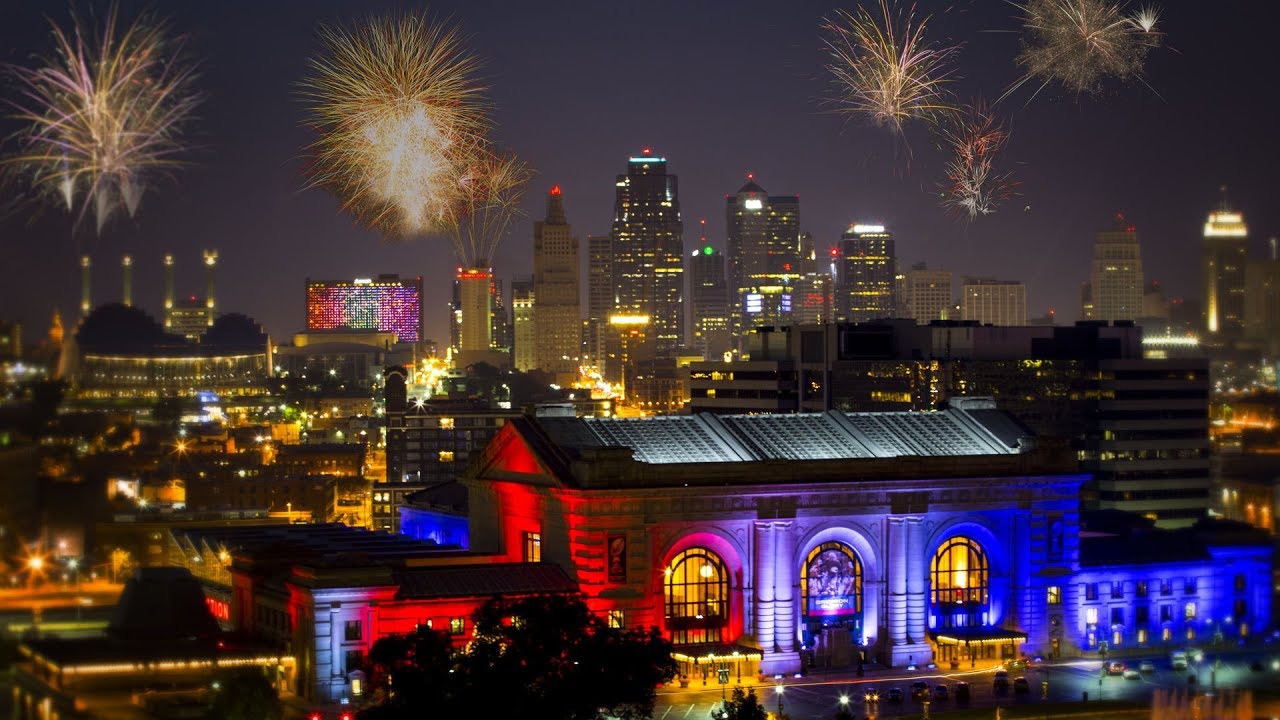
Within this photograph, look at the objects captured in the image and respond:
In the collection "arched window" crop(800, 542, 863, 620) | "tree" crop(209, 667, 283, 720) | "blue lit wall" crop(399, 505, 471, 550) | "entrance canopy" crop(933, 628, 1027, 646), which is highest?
"blue lit wall" crop(399, 505, 471, 550)

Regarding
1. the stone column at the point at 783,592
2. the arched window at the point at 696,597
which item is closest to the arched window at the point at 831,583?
the stone column at the point at 783,592

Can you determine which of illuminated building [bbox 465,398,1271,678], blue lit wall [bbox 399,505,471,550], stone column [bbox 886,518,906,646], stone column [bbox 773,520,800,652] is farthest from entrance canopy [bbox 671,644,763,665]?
blue lit wall [bbox 399,505,471,550]

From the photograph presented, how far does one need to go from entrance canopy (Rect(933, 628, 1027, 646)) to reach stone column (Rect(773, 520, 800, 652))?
9.73 m

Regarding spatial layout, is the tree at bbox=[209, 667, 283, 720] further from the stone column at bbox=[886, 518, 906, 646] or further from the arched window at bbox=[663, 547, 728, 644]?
the stone column at bbox=[886, 518, 906, 646]

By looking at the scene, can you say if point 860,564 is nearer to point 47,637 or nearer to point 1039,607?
point 1039,607

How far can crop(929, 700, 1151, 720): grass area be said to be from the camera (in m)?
100

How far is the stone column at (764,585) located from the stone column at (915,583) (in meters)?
9.05

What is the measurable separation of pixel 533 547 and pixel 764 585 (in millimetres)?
13582

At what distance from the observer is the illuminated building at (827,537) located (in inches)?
4343

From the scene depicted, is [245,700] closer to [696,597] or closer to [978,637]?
[696,597]

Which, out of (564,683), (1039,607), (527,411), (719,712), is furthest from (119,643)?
(1039,607)

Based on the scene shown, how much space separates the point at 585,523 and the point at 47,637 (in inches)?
1459

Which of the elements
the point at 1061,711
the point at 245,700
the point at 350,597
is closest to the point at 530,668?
the point at 245,700

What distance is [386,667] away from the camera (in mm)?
90562
